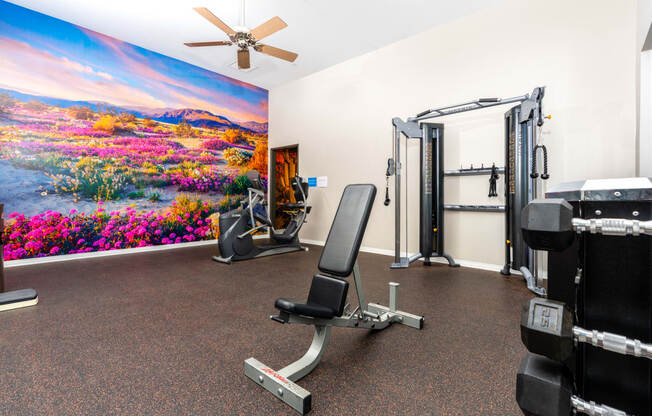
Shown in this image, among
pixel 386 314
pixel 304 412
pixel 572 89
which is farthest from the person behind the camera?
pixel 572 89

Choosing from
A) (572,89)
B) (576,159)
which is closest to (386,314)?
(576,159)

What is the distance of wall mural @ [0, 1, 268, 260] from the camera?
4.18 metres

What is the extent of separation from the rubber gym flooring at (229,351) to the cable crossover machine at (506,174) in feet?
1.48

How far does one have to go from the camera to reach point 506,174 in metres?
3.63

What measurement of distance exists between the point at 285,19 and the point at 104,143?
3473 mm

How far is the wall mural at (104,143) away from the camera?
4184 mm

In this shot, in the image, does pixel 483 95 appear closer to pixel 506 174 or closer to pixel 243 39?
pixel 506 174

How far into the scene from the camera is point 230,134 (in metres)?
6.39

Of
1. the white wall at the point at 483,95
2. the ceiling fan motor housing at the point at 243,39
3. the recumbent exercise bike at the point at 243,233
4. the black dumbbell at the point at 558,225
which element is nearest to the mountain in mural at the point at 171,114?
the white wall at the point at 483,95

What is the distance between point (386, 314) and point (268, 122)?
5896 millimetres

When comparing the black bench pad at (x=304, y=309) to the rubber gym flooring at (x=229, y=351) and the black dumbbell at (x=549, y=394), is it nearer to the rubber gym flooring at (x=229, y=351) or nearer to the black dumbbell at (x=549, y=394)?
the rubber gym flooring at (x=229, y=351)

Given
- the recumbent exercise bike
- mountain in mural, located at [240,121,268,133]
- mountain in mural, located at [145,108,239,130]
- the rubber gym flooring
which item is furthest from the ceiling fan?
the rubber gym flooring

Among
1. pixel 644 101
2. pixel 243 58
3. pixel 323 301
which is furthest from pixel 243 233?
pixel 644 101

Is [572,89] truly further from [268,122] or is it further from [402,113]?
[268,122]
